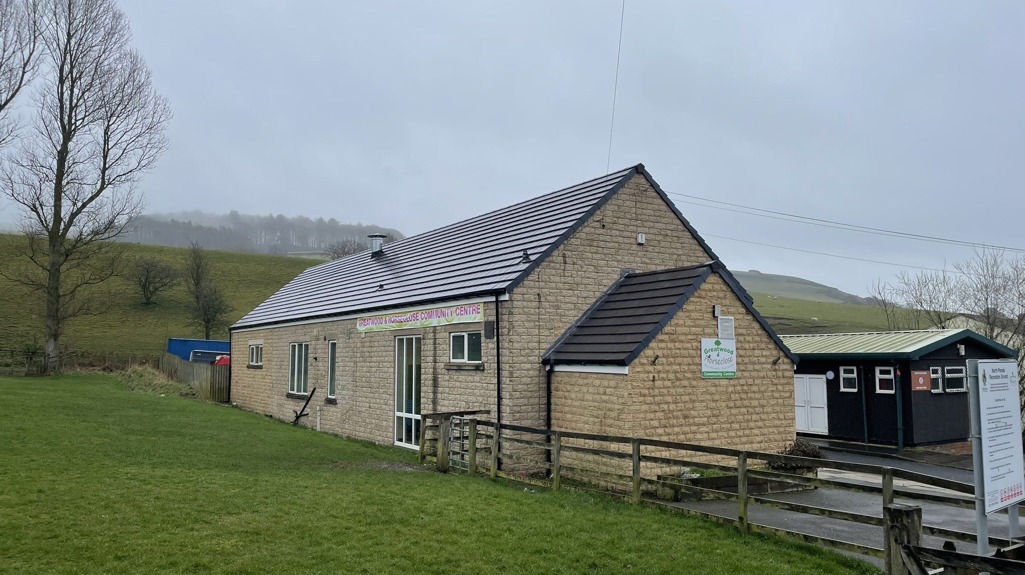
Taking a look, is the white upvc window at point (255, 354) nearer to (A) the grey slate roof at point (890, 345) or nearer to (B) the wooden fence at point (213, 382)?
(B) the wooden fence at point (213, 382)

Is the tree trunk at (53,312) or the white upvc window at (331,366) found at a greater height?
the tree trunk at (53,312)

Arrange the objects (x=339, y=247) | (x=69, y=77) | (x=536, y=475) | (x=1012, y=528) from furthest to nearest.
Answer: (x=339, y=247)
(x=69, y=77)
(x=536, y=475)
(x=1012, y=528)

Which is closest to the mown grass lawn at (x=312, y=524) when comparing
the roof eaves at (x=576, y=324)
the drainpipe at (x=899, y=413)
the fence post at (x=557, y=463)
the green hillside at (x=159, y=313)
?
the fence post at (x=557, y=463)

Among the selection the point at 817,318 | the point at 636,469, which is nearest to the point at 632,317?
the point at 636,469

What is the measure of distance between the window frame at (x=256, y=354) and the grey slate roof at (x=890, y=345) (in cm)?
1987

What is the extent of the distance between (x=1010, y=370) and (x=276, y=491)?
361 inches

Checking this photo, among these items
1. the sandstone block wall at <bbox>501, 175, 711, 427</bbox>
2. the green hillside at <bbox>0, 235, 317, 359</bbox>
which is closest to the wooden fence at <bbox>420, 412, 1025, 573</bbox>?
the sandstone block wall at <bbox>501, 175, 711, 427</bbox>

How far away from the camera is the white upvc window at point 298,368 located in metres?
23.6

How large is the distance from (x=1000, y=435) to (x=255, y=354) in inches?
1045

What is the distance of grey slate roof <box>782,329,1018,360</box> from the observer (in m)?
19.8

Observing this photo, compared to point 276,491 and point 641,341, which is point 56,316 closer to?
point 276,491

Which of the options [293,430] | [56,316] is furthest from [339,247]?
[293,430]

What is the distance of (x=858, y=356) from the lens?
2067 centimetres

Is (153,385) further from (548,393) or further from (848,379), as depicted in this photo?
(848,379)
